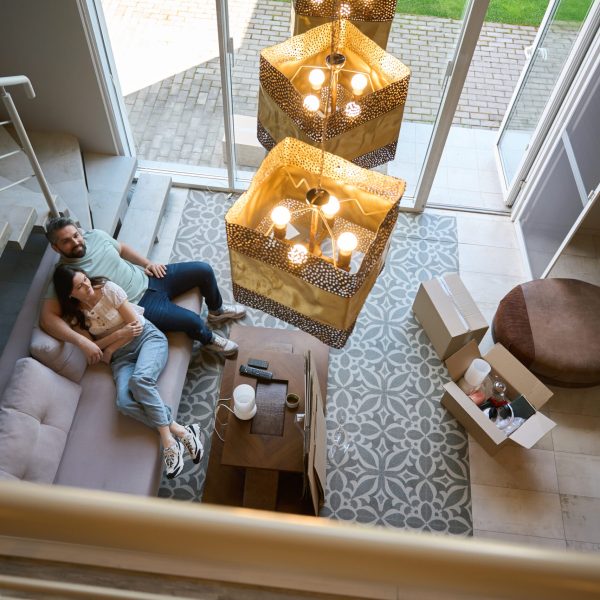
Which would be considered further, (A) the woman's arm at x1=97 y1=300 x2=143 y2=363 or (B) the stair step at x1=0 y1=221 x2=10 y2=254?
(A) the woman's arm at x1=97 y1=300 x2=143 y2=363

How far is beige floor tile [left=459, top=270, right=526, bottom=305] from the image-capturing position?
4168 mm

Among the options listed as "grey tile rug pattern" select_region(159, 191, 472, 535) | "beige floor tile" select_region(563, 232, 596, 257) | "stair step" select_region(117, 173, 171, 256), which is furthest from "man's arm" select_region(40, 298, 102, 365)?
"beige floor tile" select_region(563, 232, 596, 257)

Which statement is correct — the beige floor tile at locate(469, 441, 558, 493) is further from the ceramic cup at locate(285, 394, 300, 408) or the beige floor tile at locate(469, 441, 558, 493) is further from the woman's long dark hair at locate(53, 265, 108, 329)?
the woman's long dark hair at locate(53, 265, 108, 329)

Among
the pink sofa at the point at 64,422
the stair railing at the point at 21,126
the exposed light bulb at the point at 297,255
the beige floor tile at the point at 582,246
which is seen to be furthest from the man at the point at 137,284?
the beige floor tile at the point at 582,246

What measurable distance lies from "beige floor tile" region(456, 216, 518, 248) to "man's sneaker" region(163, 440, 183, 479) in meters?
2.74

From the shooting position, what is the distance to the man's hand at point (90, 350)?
3.07 metres

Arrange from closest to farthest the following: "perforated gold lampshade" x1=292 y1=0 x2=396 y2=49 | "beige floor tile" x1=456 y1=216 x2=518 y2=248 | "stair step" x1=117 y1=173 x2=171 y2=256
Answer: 1. "perforated gold lampshade" x1=292 y1=0 x2=396 y2=49
2. "stair step" x1=117 y1=173 x2=171 y2=256
3. "beige floor tile" x1=456 y1=216 x2=518 y2=248

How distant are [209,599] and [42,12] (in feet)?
12.8

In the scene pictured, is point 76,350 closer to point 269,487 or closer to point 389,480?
point 269,487

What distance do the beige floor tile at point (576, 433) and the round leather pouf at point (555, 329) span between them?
217mm

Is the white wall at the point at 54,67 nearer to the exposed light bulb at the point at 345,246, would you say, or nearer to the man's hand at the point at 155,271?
the man's hand at the point at 155,271

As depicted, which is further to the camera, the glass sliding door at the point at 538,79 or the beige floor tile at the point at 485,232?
the beige floor tile at the point at 485,232

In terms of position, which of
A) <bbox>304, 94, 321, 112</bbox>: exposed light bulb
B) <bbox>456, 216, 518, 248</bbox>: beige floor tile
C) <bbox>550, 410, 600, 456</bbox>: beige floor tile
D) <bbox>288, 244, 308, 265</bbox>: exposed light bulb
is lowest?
<bbox>550, 410, 600, 456</bbox>: beige floor tile

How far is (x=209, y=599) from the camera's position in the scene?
2.60 ft
